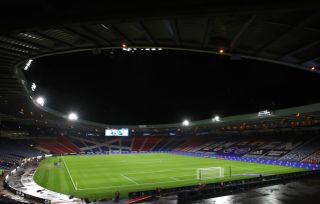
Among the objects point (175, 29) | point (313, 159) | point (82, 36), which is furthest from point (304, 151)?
point (82, 36)

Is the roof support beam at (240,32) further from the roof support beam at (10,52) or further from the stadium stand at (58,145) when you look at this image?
the stadium stand at (58,145)

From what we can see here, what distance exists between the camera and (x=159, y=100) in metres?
110

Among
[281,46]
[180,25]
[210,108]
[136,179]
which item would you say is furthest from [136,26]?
[210,108]

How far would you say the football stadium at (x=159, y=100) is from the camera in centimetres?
655

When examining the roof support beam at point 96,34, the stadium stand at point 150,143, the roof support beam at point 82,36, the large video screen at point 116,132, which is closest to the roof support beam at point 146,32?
the roof support beam at point 96,34

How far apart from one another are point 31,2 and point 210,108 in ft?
316

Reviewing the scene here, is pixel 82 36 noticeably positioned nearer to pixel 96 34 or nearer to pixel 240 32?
pixel 96 34

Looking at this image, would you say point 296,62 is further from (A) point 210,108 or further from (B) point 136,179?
(A) point 210,108

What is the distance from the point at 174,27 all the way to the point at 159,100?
101864 millimetres

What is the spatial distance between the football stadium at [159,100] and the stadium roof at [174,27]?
3 cm

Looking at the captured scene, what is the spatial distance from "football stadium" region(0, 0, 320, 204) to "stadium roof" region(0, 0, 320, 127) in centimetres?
3

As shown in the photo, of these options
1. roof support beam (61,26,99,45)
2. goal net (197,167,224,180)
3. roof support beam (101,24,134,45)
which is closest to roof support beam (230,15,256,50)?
roof support beam (101,24,134,45)

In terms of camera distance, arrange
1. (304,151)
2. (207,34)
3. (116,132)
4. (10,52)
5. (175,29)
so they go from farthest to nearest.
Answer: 1. (116,132)
2. (304,151)
3. (10,52)
4. (207,34)
5. (175,29)

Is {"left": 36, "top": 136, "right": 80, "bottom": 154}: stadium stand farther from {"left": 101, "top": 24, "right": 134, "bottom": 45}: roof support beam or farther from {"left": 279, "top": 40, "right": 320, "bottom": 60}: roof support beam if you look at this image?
{"left": 279, "top": 40, "right": 320, "bottom": 60}: roof support beam
